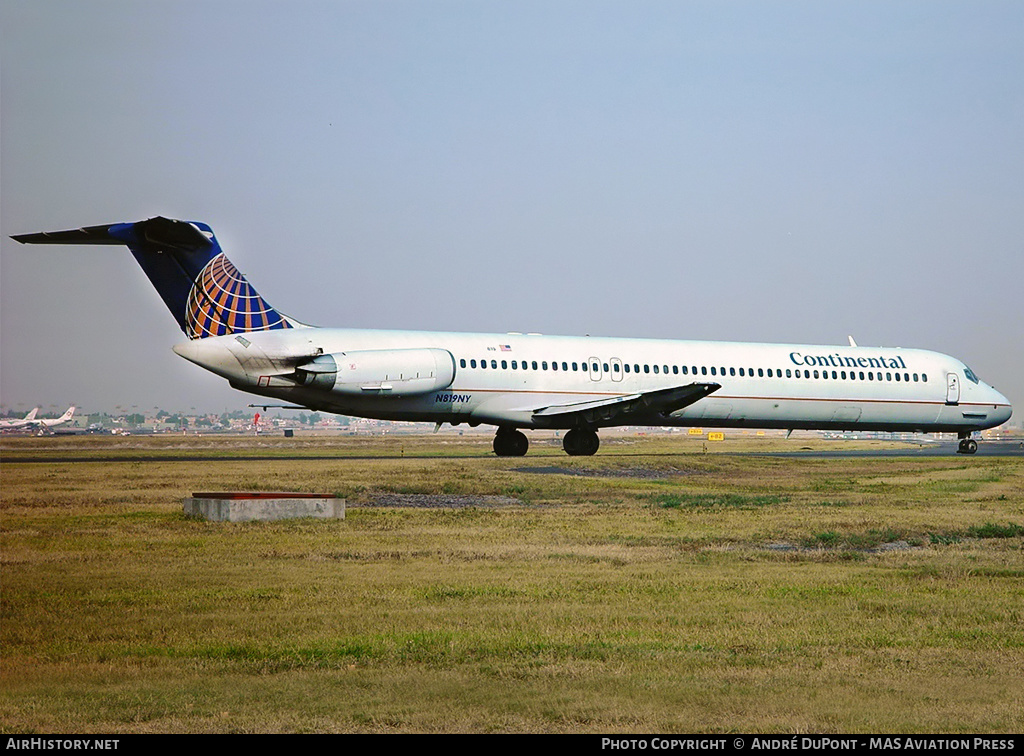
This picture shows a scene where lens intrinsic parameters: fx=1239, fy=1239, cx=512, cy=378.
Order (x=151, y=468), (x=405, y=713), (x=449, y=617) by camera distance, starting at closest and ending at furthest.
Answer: (x=405, y=713)
(x=449, y=617)
(x=151, y=468)

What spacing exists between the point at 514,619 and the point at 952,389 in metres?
37.3

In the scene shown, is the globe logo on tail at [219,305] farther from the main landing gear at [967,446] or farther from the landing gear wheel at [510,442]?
the main landing gear at [967,446]

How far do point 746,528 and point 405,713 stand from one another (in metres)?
11.5

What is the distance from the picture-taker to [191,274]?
34312 mm

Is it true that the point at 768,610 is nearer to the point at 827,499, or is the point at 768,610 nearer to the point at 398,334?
the point at 827,499

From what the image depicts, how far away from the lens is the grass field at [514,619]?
27.7 feet

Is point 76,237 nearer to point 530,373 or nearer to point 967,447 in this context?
point 530,373

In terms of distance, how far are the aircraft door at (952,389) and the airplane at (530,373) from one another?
0.22ft

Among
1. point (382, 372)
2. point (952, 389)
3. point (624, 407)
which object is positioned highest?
point (382, 372)

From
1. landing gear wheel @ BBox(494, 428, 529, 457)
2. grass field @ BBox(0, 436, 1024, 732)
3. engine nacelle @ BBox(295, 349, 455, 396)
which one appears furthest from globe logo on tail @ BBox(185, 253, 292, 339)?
grass field @ BBox(0, 436, 1024, 732)

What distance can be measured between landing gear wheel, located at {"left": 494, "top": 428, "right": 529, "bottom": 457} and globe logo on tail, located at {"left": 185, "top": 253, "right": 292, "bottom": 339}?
9.07 meters

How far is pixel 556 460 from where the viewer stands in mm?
35906

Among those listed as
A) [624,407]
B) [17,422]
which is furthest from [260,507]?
[17,422]

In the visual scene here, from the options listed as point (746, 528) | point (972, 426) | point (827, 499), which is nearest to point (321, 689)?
point (746, 528)
